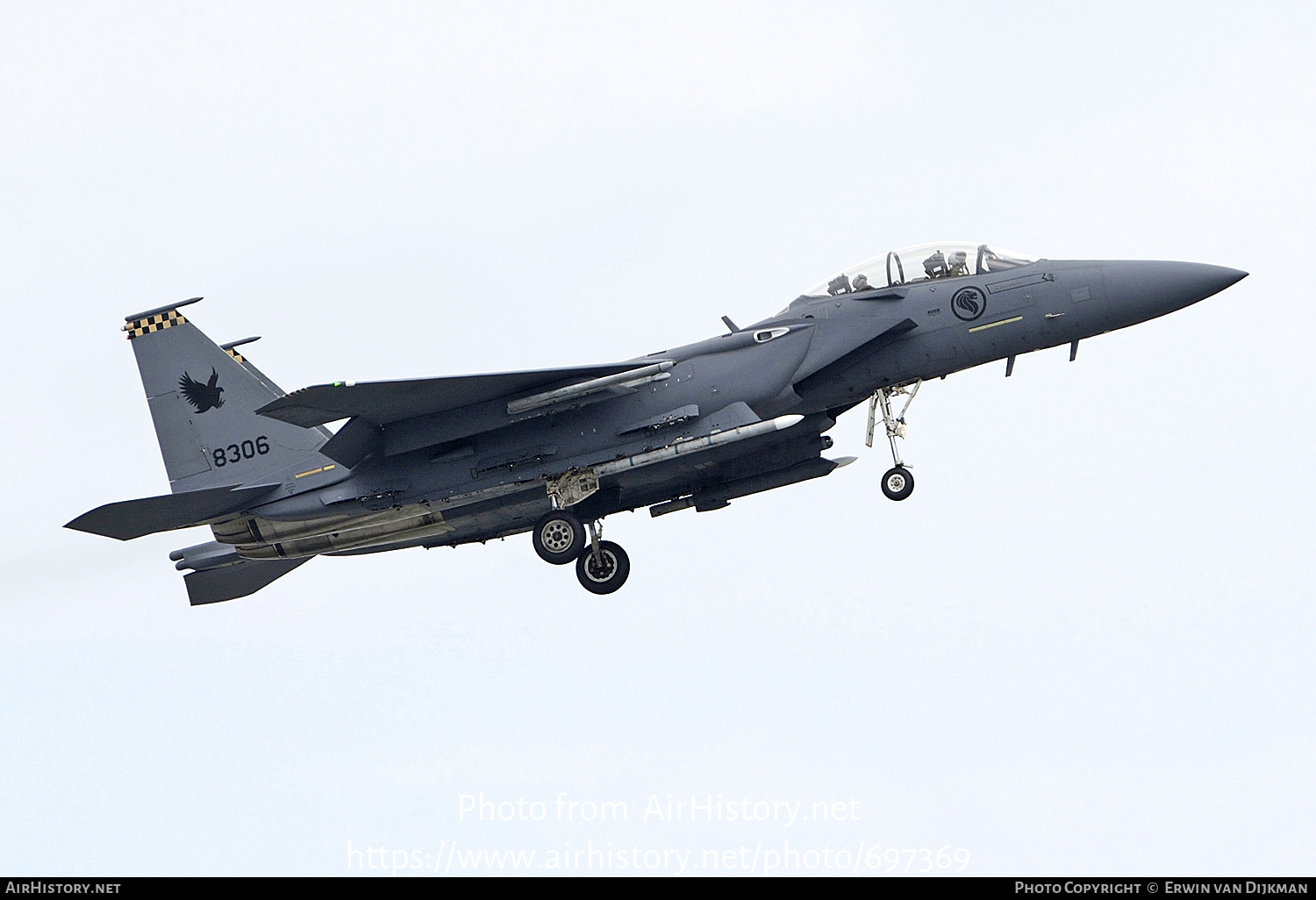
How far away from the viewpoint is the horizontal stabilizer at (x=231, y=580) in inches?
898

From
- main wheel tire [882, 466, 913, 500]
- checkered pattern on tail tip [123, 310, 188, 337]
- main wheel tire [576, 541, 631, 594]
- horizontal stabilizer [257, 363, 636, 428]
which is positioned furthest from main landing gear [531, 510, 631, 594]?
checkered pattern on tail tip [123, 310, 188, 337]

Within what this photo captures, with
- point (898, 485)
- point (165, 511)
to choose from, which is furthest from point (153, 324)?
point (898, 485)

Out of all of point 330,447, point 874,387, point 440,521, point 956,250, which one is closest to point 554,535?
point 440,521

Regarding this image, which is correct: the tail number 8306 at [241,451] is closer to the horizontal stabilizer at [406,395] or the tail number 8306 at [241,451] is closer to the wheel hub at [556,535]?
the horizontal stabilizer at [406,395]

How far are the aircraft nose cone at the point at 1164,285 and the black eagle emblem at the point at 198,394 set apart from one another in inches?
482

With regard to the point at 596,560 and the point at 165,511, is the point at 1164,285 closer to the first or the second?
the point at 596,560

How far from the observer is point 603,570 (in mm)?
21438

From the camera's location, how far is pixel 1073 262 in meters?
19.6

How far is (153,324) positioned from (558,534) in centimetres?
672

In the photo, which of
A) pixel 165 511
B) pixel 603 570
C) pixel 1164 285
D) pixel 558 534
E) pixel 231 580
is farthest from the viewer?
pixel 231 580

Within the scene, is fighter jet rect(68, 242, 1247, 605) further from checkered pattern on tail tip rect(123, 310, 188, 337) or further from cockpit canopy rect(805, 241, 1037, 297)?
checkered pattern on tail tip rect(123, 310, 188, 337)

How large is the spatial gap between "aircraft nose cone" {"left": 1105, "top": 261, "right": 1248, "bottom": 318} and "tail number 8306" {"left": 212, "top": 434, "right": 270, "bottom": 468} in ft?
37.9

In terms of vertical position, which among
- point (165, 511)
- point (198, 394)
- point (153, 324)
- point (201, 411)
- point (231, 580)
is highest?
point (153, 324)

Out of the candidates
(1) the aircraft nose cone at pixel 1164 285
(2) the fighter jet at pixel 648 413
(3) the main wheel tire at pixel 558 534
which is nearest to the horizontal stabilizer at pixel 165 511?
(2) the fighter jet at pixel 648 413
